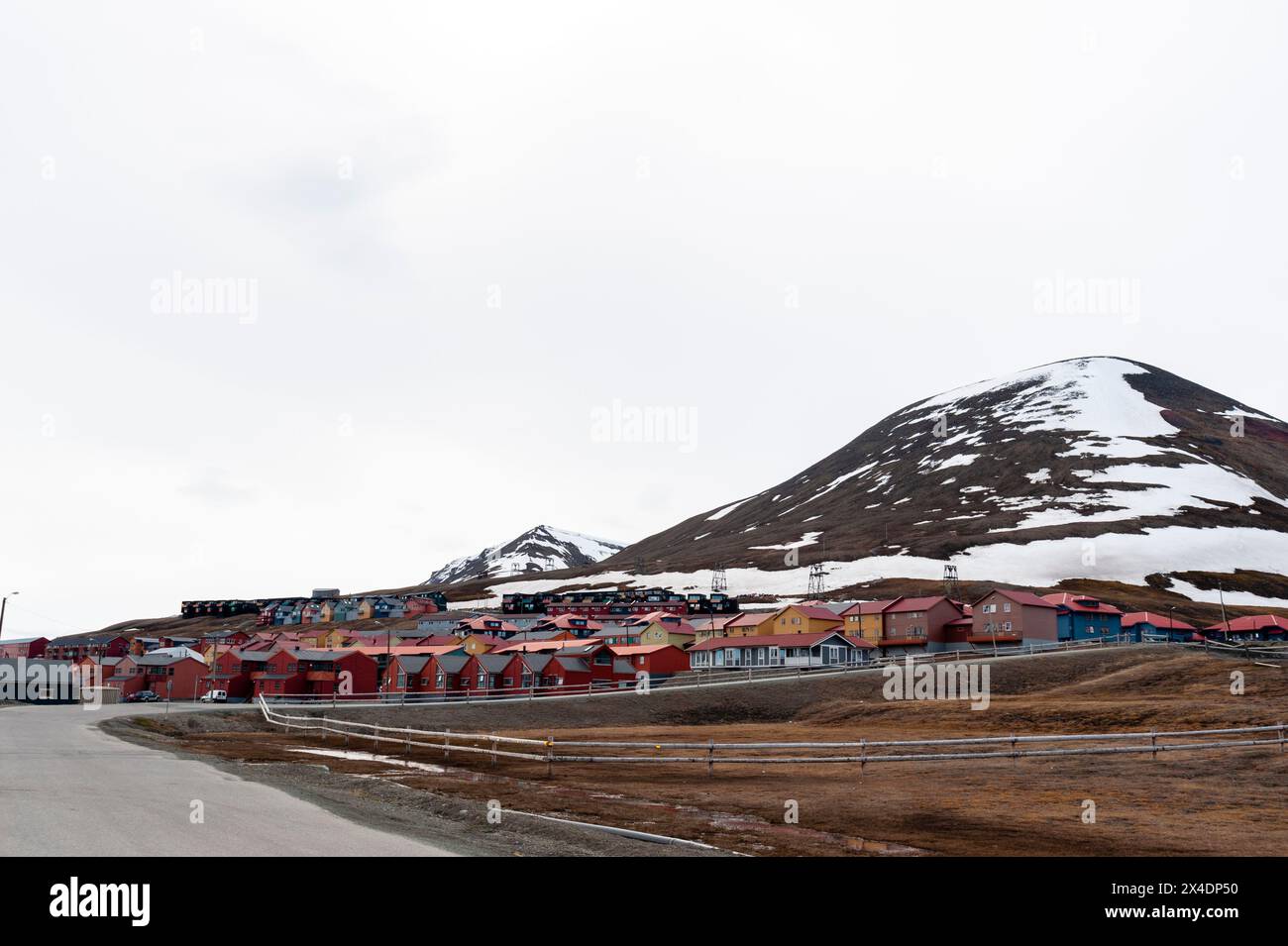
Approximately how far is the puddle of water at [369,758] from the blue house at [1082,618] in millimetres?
92436

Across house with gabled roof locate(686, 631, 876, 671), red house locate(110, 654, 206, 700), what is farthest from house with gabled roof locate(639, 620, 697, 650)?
red house locate(110, 654, 206, 700)

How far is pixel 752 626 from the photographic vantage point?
115 meters

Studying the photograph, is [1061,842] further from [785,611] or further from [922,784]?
[785,611]

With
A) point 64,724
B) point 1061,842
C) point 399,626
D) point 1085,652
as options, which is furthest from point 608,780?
point 399,626

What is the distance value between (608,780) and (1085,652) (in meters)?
61.4

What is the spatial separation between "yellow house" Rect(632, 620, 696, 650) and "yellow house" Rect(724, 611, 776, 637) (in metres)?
6.83

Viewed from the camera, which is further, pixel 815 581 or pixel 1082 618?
pixel 815 581

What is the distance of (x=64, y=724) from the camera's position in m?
61.0

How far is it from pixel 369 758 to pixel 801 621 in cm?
7824

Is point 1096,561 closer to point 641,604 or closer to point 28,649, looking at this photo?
point 641,604

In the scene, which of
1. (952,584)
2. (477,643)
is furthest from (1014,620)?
(477,643)

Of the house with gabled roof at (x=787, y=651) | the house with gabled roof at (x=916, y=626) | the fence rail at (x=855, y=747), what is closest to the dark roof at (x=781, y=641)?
the house with gabled roof at (x=787, y=651)

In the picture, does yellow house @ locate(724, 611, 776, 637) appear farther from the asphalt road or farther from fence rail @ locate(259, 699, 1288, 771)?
the asphalt road
